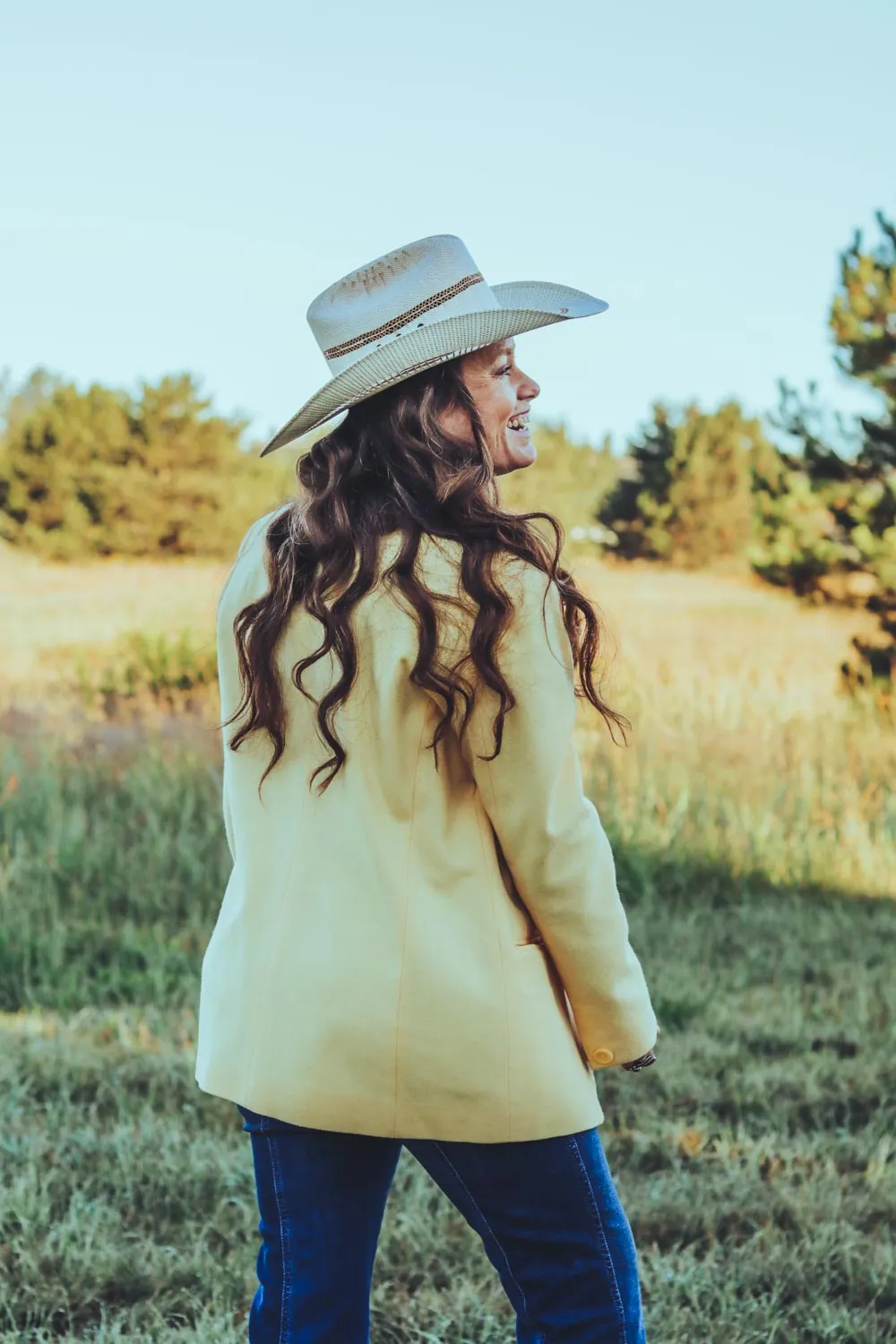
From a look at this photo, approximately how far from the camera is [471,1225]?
1633mm

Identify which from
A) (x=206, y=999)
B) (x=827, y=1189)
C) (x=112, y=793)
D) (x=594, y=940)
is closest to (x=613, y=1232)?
(x=594, y=940)

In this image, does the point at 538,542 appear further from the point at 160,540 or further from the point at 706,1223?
the point at 160,540

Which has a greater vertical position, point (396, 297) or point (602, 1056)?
point (396, 297)

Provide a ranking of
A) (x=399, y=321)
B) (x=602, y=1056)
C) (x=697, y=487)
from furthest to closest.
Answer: (x=697, y=487) < (x=399, y=321) < (x=602, y=1056)

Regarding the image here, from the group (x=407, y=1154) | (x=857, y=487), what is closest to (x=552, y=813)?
(x=407, y=1154)

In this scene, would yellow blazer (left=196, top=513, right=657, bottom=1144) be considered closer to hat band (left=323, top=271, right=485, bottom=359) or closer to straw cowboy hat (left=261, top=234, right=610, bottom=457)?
straw cowboy hat (left=261, top=234, right=610, bottom=457)

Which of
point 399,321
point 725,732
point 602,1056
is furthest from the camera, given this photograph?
point 725,732

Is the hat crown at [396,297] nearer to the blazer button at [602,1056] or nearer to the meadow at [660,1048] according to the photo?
the meadow at [660,1048]

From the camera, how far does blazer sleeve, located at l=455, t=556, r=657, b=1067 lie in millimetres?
1533

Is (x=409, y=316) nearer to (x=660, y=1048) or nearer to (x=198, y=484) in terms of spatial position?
(x=660, y=1048)

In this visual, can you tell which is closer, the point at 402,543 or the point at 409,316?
the point at 402,543

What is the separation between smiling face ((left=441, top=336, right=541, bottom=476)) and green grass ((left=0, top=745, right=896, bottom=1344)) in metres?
1.79

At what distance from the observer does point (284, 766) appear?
1631mm

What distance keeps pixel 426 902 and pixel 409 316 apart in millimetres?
778
